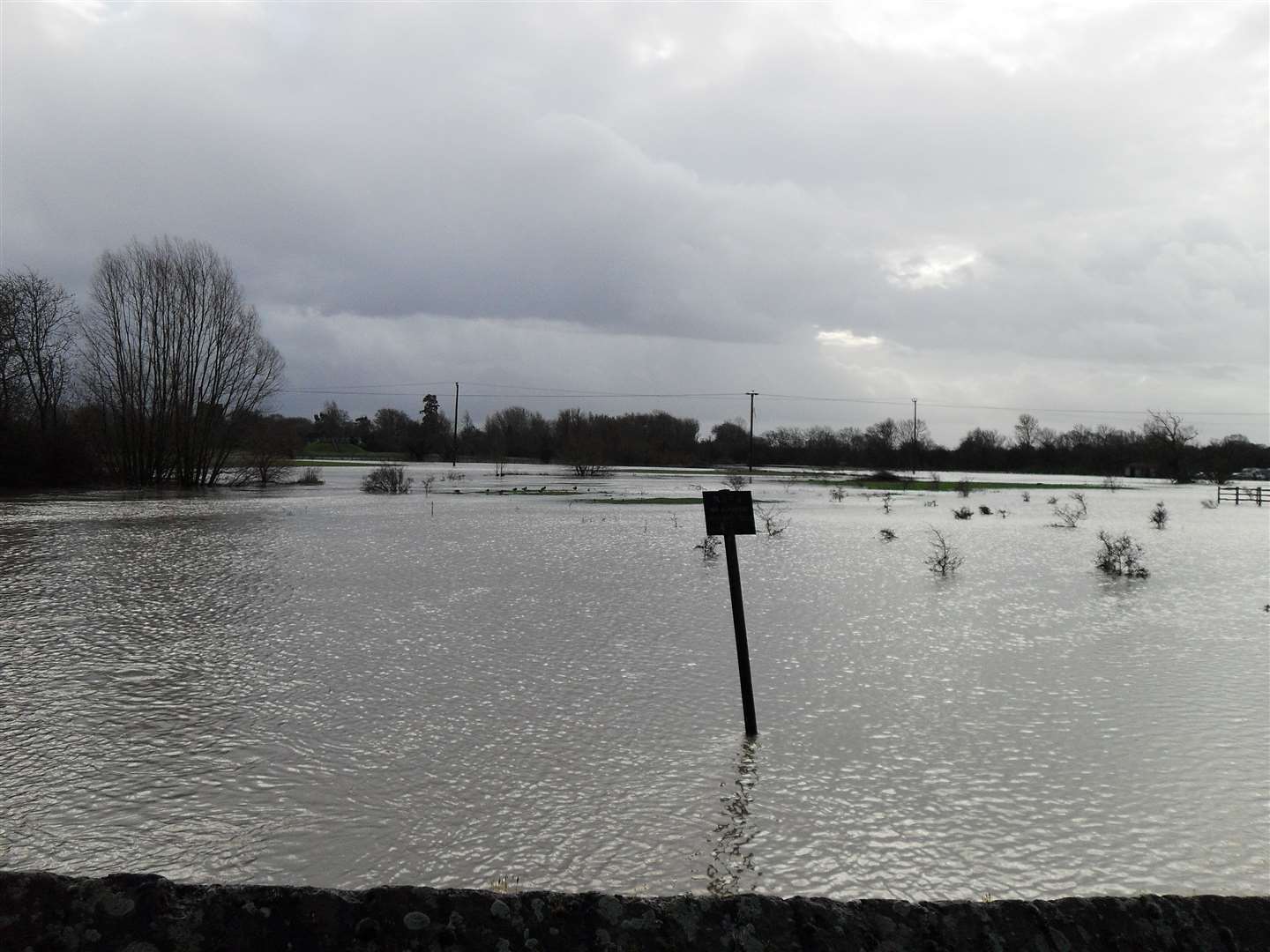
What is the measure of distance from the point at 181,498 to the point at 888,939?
39014 mm

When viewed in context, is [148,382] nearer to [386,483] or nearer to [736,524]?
[386,483]

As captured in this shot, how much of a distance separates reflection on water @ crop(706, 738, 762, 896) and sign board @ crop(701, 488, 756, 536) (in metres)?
1.51

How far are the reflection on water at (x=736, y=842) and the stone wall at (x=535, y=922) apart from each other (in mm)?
1339

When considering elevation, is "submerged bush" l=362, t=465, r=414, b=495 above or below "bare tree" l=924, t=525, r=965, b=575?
above

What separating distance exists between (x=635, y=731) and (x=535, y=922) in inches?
165

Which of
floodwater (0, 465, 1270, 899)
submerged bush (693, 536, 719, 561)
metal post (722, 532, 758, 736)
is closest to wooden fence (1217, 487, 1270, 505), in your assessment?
floodwater (0, 465, 1270, 899)

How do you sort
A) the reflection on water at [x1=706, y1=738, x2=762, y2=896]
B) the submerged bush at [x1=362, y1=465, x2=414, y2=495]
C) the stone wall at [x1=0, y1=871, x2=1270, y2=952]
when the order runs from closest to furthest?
the stone wall at [x1=0, y1=871, x2=1270, y2=952] → the reflection on water at [x1=706, y1=738, x2=762, y2=896] → the submerged bush at [x1=362, y1=465, x2=414, y2=495]

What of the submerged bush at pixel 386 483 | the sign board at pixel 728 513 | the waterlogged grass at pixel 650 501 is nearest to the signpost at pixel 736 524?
the sign board at pixel 728 513

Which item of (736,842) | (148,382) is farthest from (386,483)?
(736,842)

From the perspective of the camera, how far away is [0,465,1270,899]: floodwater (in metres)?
4.23

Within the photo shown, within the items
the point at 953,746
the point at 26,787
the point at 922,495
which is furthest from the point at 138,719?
the point at 922,495

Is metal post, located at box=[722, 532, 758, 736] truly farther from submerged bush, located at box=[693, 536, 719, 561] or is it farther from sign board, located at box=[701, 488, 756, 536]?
submerged bush, located at box=[693, 536, 719, 561]

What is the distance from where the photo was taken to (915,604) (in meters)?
12.0

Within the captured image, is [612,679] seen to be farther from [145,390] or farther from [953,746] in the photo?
[145,390]
